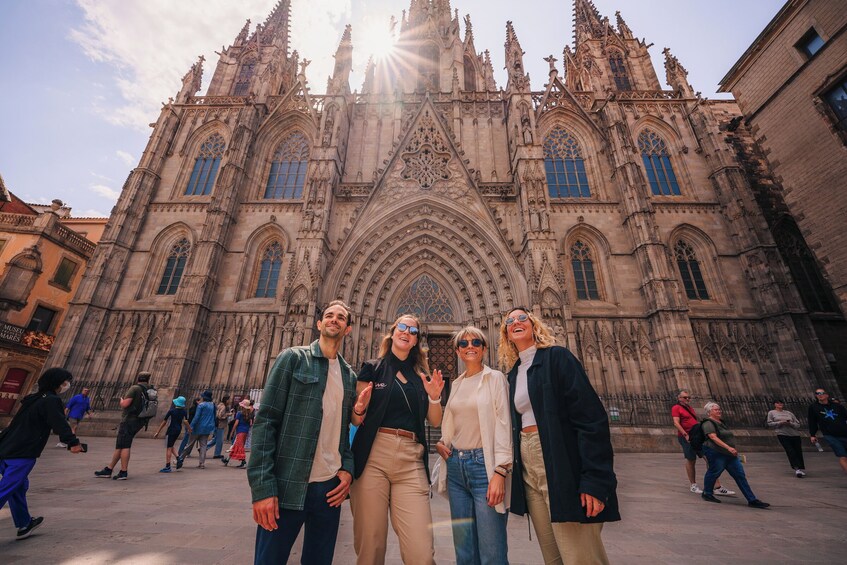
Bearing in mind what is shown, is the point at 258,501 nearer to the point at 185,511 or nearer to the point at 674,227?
the point at 185,511

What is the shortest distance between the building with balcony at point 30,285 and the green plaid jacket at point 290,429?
2443 centimetres

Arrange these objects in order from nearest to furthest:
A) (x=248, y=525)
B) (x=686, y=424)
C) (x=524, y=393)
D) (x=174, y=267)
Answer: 1. (x=524, y=393)
2. (x=248, y=525)
3. (x=686, y=424)
4. (x=174, y=267)

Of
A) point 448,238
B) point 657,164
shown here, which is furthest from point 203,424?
point 657,164

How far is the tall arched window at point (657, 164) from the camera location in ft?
62.4

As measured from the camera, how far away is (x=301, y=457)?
208cm

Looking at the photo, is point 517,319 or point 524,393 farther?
point 517,319

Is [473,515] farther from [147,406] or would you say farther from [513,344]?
[147,406]

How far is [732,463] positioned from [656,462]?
17.0 feet

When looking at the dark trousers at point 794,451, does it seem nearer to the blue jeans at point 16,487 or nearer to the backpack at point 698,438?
the backpack at point 698,438

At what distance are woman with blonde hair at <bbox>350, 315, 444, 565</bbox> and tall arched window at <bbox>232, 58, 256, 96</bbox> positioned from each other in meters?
28.9

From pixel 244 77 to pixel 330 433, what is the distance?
1234 inches

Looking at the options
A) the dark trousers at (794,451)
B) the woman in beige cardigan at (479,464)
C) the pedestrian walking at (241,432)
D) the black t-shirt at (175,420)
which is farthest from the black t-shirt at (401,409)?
the dark trousers at (794,451)

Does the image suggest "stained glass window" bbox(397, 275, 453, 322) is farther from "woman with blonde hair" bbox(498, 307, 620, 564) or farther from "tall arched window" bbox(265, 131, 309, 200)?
"woman with blonde hair" bbox(498, 307, 620, 564)

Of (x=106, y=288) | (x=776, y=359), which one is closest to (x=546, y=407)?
(x=776, y=359)
